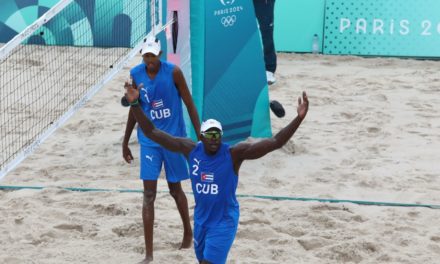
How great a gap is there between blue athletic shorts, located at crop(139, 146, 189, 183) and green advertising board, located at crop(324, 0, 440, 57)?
A: 7755 mm

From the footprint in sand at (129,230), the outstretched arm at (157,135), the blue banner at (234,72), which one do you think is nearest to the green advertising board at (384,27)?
the blue banner at (234,72)

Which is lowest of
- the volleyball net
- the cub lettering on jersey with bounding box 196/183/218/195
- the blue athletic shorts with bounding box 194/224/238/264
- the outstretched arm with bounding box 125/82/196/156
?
the volleyball net

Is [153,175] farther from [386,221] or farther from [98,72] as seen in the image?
[98,72]

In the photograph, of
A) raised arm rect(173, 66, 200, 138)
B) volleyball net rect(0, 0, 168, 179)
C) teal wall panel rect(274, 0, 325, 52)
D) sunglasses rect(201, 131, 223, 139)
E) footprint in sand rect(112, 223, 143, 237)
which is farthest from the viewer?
teal wall panel rect(274, 0, 325, 52)

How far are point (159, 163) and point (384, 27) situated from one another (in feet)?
26.3

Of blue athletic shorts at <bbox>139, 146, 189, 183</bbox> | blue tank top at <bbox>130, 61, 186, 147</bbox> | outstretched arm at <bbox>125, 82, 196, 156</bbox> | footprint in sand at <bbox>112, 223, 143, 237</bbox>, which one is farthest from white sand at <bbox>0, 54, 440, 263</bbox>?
outstretched arm at <bbox>125, 82, 196, 156</bbox>

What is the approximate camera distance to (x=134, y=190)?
7789 millimetres

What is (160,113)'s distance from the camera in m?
6.12

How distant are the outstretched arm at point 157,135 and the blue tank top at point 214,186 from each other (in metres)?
0.09

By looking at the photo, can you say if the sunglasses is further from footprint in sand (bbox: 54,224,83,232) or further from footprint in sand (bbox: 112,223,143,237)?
footprint in sand (bbox: 54,224,83,232)

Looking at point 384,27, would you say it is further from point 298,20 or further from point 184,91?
point 184,91

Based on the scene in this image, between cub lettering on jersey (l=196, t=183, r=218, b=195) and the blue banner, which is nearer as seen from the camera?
cub lettering on jersey (l=196, t=183, r=218, b=195)

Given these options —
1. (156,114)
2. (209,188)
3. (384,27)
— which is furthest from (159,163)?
(384,27)

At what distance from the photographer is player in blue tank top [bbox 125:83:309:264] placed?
5094mm
